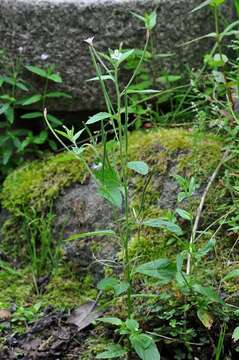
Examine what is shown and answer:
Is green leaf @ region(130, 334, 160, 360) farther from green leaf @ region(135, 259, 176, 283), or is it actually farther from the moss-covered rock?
the moss-covered rock

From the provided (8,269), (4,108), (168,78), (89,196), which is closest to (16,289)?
(8,269)

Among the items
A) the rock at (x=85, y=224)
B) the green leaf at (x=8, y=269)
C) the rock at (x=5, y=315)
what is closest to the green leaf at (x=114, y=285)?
the rock at (x=85, y=224)

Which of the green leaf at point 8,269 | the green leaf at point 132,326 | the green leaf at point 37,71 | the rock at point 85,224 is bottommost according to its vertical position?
the green leaf at point 8,269

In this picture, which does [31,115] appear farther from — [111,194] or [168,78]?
[111,194]

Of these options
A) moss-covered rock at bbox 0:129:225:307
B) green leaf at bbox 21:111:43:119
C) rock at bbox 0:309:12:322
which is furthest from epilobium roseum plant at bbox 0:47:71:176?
rock at bbox 0:309:12:322

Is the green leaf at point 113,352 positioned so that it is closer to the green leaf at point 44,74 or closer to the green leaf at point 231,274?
the green leaf at point 231,274

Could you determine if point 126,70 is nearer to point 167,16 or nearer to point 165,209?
point 167,16

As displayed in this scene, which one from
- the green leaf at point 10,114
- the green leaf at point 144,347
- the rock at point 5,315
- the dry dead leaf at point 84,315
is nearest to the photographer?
the green leaf at point 144,347
